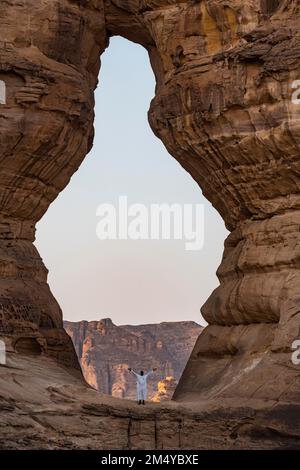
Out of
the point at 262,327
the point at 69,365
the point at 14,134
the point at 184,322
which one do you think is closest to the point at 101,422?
the point at 262,327

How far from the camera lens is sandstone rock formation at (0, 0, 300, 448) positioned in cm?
2911

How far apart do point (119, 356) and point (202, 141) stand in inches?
2220

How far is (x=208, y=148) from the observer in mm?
31641

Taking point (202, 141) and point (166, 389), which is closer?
point (202, 141)

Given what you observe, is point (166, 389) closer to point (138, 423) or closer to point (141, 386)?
point (141, 386)

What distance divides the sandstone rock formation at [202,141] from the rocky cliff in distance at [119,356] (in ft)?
172

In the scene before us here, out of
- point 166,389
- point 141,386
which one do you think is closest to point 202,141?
point 141,386

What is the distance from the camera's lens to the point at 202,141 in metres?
31.6

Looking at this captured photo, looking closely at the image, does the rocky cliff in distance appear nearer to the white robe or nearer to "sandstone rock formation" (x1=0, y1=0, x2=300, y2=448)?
"sandstone rock formation" (x1=0, y1=0, x2=300, y2=448)

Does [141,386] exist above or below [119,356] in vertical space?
below

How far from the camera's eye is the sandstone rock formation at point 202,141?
95.5 feet

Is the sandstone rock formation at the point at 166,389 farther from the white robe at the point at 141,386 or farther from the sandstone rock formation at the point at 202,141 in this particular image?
the white robe at the point at 141,386

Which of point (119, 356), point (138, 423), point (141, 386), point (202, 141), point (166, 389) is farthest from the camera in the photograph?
point (119, 356)

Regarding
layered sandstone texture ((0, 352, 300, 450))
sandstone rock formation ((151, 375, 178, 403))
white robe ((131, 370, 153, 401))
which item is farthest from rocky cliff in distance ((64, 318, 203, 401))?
layered sandstone texture ((0, 352, 300, 450))
